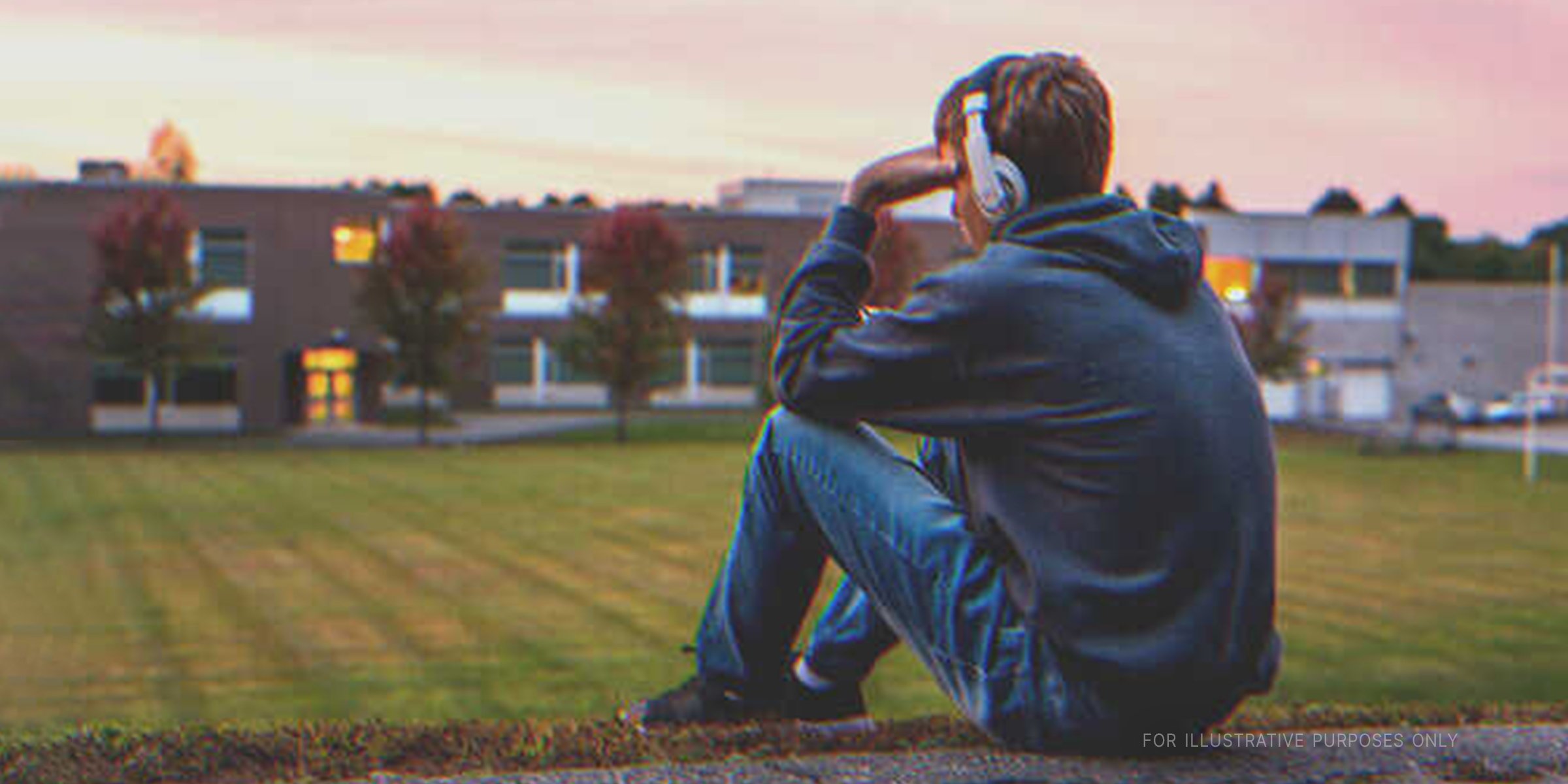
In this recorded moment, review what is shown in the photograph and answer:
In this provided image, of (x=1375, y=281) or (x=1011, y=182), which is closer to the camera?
(x=1011, y=182)

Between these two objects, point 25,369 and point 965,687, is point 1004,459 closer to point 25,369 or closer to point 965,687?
point 965,687

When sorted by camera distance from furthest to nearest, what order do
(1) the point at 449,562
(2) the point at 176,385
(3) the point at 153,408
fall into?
1. (2) the point at 176,385
2. (3) the point at 153,408
3. (1) the point at 449,562

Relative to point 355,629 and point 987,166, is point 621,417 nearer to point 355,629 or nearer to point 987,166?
point 355,629

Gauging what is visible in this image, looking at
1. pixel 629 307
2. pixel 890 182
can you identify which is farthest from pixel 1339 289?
pixel 890 182

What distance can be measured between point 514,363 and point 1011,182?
168 ft

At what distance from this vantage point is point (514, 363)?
5253 cm

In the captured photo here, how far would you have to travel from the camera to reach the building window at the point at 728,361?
5316 cm

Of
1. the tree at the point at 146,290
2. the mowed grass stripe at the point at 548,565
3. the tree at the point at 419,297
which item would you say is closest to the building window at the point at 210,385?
the tree at the point at 146,290

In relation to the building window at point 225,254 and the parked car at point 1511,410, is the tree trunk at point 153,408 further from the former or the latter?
the parked car at point 1511,410

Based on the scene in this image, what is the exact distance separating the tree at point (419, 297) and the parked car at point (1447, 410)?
25.2 m

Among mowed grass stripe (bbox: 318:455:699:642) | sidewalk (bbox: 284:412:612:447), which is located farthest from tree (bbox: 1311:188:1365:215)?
mowed grass stripe (bbox: 318:455:699:642)

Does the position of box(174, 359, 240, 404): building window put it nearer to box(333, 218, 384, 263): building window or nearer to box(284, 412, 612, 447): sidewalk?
box(284, 412, 612, 447): sidewalk

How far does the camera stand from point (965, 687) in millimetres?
2346

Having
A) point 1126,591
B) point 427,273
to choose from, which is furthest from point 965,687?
point 427,273
